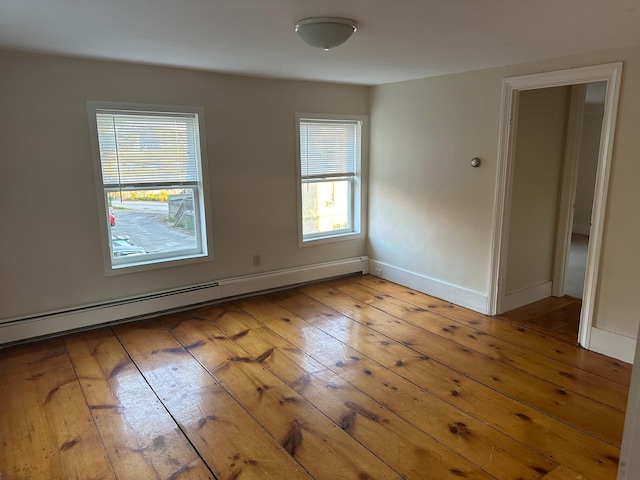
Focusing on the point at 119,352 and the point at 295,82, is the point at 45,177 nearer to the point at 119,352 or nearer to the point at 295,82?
the point at 119,352

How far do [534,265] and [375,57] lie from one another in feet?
8.62

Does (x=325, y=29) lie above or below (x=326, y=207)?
above

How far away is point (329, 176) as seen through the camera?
16.5 feet

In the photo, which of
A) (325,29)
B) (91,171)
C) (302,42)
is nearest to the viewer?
(325,29)

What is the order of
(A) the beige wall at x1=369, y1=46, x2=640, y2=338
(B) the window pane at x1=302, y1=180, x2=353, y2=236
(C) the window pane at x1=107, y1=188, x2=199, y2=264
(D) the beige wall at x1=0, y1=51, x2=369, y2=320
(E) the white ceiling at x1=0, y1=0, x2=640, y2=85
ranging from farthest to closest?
1. (B) the window pane at x1=302, y1=180, x2=353, y2=236
2. (C) the window pane at x1=107, y1=188, x2=199, y2=264
3. (D) the beige wall at x1=0, y1=51, x2=369, y2=320
4. (A) the beige wall at x1=369, y1=46, x2=640, y2=338
5. (E) the white ceiling at x1=0, y1=0, x2=640, y2=85

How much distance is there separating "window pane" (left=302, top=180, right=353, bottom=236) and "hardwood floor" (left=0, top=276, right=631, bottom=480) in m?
1.40

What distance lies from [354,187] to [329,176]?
0.41m

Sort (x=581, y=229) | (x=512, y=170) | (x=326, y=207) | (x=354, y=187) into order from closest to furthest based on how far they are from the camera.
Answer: (x=512, y=170), (x=326, y=207), (x=354, y=187), (x=581, y=229)

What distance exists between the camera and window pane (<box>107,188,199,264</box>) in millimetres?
3836

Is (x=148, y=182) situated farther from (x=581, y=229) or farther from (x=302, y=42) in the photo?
(x=581, y=229)

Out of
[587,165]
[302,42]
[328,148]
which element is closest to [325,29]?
[302,42]

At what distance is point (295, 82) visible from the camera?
4.54m

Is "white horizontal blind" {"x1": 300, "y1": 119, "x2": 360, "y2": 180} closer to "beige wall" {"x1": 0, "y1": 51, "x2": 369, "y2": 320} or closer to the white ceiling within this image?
"beige wall" {"x1": 0, "y1": 51, "x2": 369, "y2": 320}

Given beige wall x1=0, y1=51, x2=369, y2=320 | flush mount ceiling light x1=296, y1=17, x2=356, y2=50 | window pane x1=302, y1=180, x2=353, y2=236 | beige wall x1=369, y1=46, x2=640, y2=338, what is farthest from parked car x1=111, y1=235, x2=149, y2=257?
beige wall x1=369, y1=46, x2=640, y2=338
